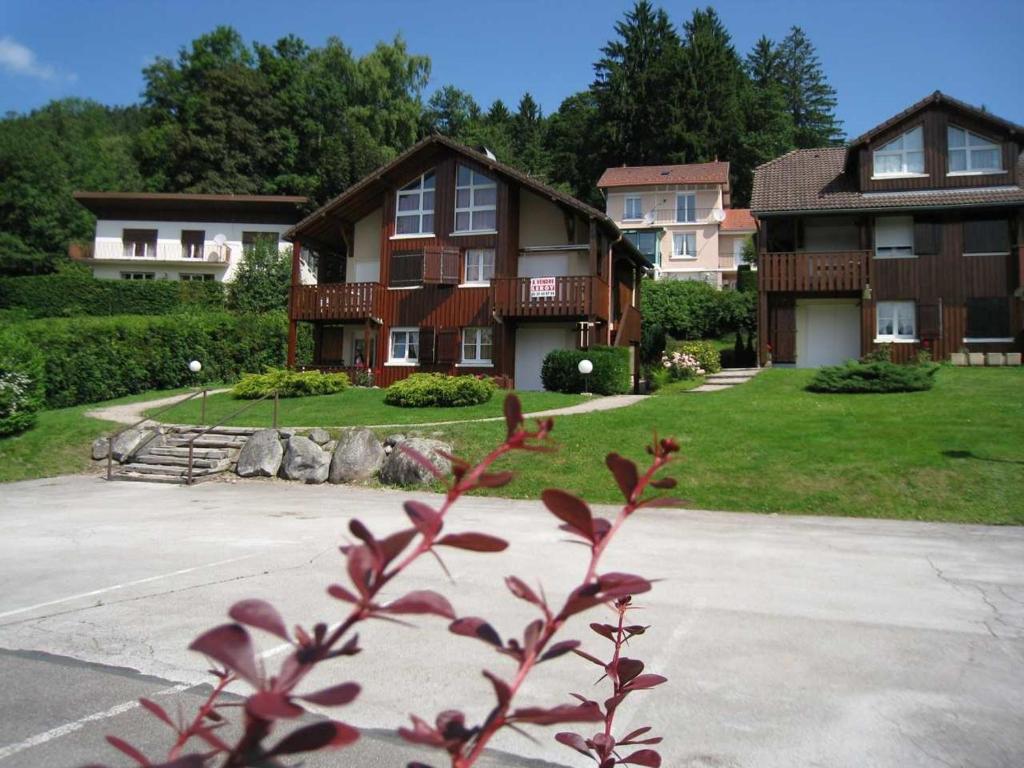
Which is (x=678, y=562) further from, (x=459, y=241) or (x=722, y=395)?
(x=459, y=241)

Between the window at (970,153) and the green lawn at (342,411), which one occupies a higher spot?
the window at (970,153)

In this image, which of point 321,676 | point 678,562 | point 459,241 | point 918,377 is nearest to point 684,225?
point 459,241

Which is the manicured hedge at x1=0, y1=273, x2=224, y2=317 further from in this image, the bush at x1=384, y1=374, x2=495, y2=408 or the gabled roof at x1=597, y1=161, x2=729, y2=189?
the gabled roof at x1=597, y1=161, x2=729, y2=189

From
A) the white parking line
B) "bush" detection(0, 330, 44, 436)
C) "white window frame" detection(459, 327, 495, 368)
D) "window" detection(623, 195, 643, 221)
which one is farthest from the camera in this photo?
"window" detection(623, 195, 643, 221)

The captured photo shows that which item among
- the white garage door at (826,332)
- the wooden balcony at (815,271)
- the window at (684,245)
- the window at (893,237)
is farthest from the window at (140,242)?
the window at (893,237)

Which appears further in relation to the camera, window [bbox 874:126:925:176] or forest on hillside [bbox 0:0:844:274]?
forest on hillside [bbox 0:0:844:274]

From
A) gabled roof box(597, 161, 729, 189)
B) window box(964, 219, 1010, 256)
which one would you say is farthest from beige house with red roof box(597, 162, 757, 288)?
window box(964, 219, 1010, 256)

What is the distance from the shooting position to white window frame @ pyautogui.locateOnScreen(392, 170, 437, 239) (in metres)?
27.7

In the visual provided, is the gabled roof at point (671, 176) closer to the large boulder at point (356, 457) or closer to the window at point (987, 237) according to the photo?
the window at point (987, 237)

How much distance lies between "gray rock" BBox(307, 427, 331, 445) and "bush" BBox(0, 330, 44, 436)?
7788 mm

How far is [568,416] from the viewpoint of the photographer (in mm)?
17438

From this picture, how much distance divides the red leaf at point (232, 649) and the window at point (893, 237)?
29028 mm

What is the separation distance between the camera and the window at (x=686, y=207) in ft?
171

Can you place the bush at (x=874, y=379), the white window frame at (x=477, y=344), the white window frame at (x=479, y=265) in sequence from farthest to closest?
1. the white window frame at (x=479, y=265)
2. the white window frame at (x=477, y=344)
3. the bush at (x=874, y=379)
